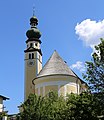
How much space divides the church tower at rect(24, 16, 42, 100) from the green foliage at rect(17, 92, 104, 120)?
35.8 meters

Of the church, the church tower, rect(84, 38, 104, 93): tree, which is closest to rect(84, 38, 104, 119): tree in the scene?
rect(84, 38, 104, 93): tree

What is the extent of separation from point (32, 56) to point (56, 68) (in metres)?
15.9

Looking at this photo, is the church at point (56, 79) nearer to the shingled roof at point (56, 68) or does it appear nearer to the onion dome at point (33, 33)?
the shingled roof at point (56, 68)

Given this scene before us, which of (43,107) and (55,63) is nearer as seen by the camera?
(43,107)

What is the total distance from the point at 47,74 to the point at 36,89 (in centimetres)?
370

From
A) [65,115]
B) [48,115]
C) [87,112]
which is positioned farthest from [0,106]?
[87,112]

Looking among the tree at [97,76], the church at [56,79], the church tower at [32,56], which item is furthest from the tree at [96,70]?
the church tower at [32,56]

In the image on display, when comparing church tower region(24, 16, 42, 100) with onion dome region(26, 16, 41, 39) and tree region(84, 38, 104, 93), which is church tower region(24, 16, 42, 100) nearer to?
onion dome region(26, 16, 41, 39)

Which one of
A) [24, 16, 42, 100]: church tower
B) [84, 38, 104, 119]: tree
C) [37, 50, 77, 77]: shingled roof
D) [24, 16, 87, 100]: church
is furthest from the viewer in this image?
[24, 16, 42, 100]: church tower

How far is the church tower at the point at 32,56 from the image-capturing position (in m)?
71.9

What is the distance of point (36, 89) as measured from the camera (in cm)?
5962

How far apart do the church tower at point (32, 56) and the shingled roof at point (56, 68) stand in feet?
33.9

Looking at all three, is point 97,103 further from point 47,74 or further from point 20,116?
point 47,74

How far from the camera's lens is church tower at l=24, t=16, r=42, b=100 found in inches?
2830
